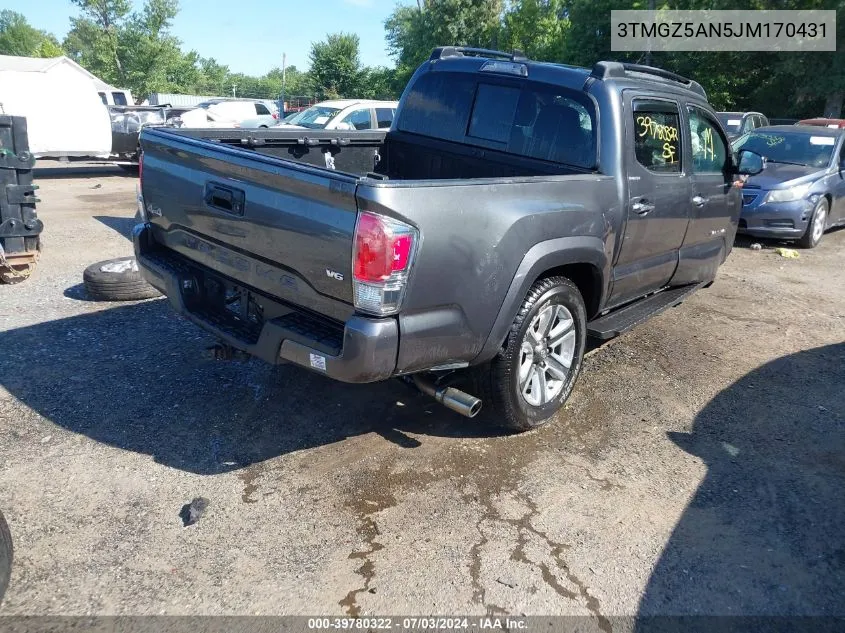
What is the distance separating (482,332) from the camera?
3.41 metres

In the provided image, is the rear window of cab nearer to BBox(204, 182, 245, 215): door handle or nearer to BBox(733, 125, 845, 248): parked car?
BBox(204, 182, 245, 215): door handle

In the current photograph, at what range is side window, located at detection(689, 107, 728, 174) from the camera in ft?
17.1

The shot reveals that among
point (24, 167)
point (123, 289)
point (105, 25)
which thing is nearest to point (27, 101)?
point (24, 167)

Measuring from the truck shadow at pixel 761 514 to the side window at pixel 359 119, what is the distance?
1107 centimetres

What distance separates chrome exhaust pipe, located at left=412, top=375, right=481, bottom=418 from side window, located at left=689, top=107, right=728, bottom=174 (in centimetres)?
282

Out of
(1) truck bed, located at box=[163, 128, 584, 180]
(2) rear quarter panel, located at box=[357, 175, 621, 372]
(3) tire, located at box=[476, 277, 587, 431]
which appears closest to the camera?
(2) rear quarter panel, located at box=[357, 175, 621, 372]

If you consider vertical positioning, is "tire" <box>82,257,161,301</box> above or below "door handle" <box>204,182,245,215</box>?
below

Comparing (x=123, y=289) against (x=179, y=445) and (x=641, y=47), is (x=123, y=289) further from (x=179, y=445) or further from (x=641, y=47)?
(x=641, y=47)

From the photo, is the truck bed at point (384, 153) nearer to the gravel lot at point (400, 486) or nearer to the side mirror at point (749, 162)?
the gravel lot at point (400, 486)

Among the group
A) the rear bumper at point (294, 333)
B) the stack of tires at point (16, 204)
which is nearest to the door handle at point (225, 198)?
the rear bumper at point (294, 333)

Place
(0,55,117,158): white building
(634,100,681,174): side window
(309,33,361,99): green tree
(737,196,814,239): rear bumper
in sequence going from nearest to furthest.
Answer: (634,100,681,174): side window → (737,196,814,239): rear bumper → (0,55,117,158): white building → (309,33,361,99): green tree

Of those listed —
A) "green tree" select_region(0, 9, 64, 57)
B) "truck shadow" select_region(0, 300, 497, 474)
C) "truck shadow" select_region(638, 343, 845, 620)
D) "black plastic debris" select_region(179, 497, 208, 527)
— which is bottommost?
"truck shadow" select_region(638, 343, 845, 620)

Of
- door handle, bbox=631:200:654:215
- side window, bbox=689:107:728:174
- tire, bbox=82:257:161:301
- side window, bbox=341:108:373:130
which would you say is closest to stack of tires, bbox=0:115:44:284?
tire, bbox=82:257:161:301

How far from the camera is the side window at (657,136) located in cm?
446
